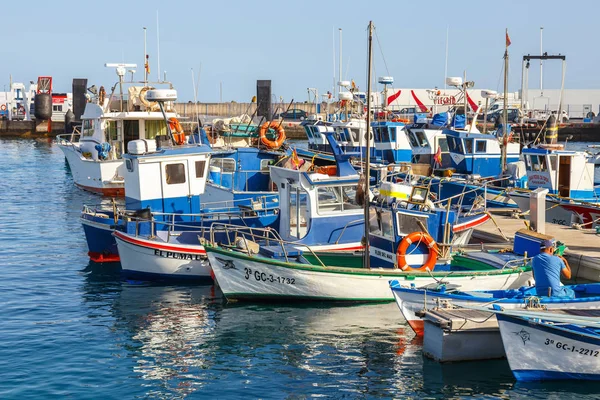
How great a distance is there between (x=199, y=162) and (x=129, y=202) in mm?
2224

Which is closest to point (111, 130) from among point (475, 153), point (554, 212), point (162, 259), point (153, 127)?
point (153, 127)

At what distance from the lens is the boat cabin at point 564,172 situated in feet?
87.7

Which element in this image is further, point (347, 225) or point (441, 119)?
point (441, 119)

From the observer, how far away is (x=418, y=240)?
17656 millimetres

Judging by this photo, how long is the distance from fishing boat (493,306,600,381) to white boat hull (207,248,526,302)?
11.9 feet

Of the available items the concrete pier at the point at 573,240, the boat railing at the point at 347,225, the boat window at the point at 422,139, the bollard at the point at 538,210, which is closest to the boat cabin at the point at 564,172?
the concrete pier at the point at 573,240

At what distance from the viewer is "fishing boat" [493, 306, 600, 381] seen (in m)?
12.9

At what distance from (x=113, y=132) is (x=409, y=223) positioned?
76.4 feet

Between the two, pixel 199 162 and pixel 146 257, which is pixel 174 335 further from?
pixel 199 162

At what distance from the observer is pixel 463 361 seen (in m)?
14.1


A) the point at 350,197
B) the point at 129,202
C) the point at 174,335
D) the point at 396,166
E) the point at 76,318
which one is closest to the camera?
the point at 174,335

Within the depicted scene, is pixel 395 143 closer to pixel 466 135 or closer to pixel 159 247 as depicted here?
pixel 466 135

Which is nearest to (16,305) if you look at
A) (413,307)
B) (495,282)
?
(413,307)

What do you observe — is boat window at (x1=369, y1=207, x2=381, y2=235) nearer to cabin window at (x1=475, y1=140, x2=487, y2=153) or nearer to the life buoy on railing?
the life buoy on railing
